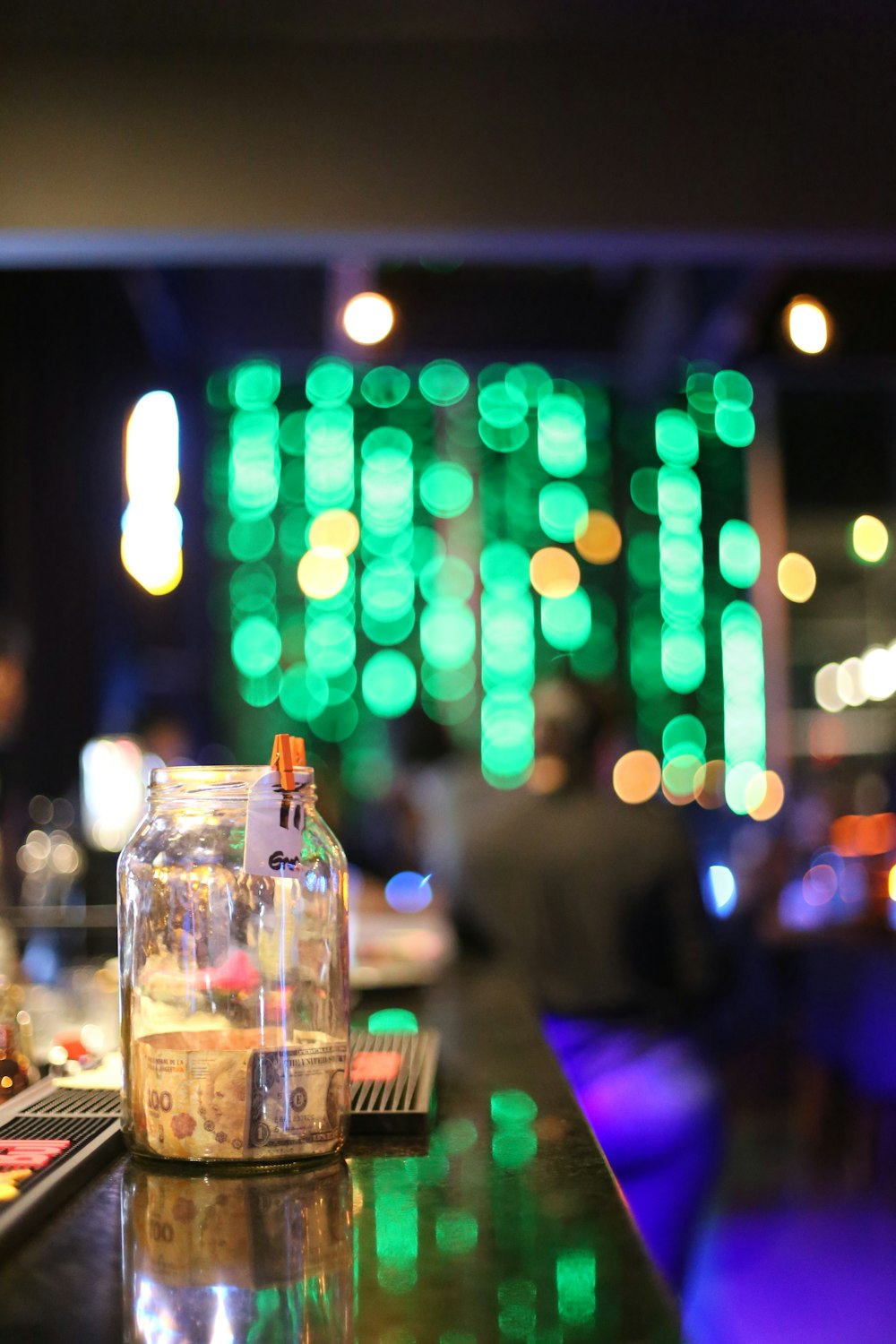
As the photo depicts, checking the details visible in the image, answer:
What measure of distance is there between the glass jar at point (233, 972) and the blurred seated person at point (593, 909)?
60.1 inches

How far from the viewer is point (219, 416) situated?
7605 mm

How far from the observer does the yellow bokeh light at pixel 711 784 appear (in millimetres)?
7238

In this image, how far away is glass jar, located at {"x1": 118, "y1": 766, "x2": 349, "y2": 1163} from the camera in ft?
3.33

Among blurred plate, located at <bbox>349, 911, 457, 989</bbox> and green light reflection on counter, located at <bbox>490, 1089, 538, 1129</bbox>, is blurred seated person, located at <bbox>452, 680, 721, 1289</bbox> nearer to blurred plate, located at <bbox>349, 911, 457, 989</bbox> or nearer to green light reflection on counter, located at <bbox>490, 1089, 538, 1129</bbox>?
blurred plate, located at <bbox>349, 911, 457, 989</bbox>

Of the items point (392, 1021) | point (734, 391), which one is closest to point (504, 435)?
point (734, 391)

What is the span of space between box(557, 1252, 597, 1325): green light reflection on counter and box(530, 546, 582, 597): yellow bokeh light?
21.9 ft

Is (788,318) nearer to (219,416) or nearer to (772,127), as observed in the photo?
(772,127)

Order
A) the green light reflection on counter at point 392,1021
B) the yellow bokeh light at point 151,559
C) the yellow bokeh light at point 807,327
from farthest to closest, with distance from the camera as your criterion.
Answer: the yellow bokeh light at point 151,559, the yellow bokeh light at point 807,327, the green light reflection on counter at point 392,1021

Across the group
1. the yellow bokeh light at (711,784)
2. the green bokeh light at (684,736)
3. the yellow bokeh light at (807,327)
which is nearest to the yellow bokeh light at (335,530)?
the green bokeh light at (684,736)

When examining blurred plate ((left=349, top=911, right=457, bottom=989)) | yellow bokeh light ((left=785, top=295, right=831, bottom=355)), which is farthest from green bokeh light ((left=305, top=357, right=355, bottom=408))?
blurred plate ((left=349, top=911, right=457, bottom=989))

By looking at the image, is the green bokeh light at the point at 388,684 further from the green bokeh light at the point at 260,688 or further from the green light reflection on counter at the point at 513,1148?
the green light reflection on counter at the point at 513,1148

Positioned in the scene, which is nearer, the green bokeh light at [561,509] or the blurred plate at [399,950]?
the blurred plate at [399,950]

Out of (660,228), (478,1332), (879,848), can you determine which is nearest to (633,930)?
(660,228)

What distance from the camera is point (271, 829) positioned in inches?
41.5
